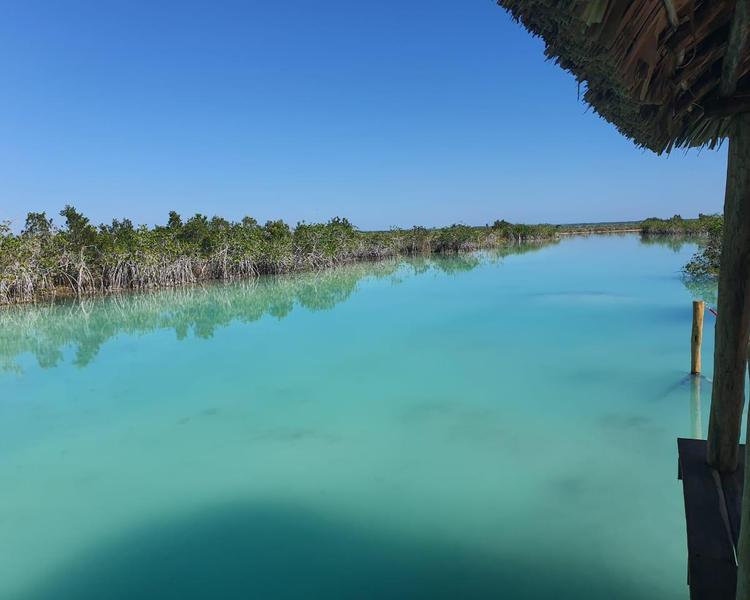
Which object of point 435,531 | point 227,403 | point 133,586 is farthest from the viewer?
point 227,403

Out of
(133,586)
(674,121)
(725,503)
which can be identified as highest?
(674,121)

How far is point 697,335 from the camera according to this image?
7227 millimetres

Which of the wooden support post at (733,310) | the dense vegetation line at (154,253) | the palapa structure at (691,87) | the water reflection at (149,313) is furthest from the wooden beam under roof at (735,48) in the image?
the dense vegetation line at (154,253)

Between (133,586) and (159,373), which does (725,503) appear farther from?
(159,373)

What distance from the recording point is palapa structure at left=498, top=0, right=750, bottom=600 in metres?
1.64

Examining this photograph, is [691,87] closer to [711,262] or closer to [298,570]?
[298,570]

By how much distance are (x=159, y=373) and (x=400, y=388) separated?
5022 mm

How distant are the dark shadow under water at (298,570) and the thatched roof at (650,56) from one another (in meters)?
3.01

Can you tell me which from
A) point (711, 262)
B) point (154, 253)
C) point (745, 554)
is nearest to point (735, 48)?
point (745, 554)

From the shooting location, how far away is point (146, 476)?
5434 mm

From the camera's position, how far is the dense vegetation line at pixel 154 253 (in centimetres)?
1962

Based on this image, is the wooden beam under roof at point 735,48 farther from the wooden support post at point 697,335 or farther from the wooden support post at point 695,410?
the wooden support post at point 697,335

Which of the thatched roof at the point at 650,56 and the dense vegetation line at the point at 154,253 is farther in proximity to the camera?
the dense vegetation line at the point at 154,253

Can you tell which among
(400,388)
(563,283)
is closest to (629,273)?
(563,283)
